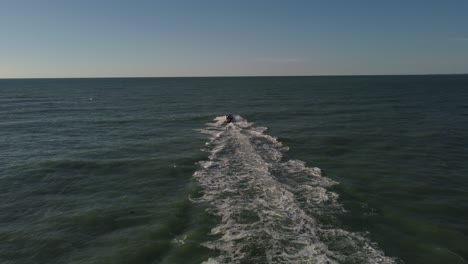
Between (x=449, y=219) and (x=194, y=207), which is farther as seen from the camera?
(x=194, y=207)

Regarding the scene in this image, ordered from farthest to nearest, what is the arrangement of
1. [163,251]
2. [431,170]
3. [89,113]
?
[89,113] < [431,170] < [163,251]

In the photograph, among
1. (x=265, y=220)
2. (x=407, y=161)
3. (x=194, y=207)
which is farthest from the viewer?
Answer: (x=407, y=161)

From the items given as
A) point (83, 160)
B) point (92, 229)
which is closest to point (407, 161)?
point (92, 229)

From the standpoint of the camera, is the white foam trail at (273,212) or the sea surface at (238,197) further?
the sea surface at (238,197)

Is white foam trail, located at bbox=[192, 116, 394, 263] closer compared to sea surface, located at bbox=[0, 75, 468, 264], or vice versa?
white foam trail, located at bbox=[192, 116, 394, 263]

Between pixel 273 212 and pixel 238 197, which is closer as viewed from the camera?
pixel 273 212

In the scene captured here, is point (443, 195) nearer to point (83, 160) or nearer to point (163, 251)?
point (163, 251)

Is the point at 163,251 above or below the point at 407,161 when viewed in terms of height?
below
